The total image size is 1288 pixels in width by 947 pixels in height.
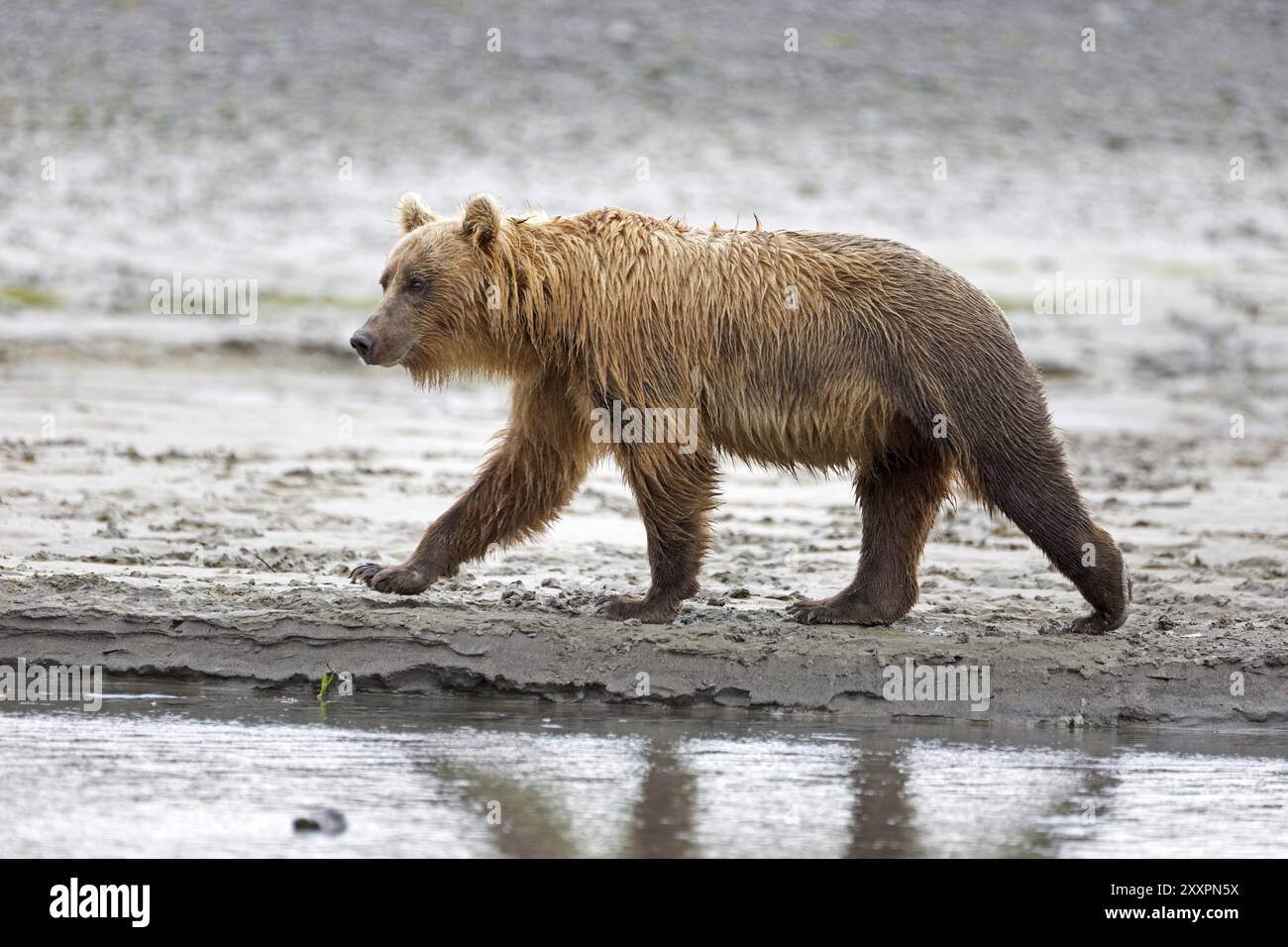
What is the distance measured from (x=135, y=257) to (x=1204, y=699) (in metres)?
13.9

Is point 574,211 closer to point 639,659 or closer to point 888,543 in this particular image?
point 888,543

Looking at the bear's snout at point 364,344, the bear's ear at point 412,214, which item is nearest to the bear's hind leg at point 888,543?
the bear's snout at point 364,344

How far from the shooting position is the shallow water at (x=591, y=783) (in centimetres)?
471

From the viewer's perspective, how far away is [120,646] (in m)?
6.63

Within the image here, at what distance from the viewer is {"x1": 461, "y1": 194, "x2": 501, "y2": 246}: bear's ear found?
274 inches

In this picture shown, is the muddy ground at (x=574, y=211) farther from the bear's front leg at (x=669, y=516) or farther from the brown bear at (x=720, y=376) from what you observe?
the brown bear at (x=720, y=376)

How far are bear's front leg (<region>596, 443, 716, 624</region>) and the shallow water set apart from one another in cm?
72

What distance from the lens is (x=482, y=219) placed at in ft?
23.0

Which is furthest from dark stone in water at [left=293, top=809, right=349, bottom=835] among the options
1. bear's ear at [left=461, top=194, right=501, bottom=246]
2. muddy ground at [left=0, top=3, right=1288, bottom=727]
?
bear's ear at [left=461, top=194, right=501, bottom=246]

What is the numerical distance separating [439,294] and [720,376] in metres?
1.20

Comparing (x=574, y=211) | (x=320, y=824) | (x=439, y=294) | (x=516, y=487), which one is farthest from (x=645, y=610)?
(x=574, y=211)
